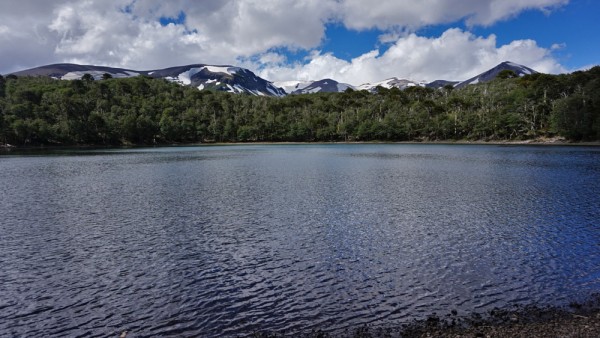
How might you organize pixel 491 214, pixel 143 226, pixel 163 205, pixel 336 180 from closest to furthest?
pixel 143 226
pixel 491 214
pixel 163 205
pixel 336 180

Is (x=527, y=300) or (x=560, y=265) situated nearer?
(x=527, y=300)

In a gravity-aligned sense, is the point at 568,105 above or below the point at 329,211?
above

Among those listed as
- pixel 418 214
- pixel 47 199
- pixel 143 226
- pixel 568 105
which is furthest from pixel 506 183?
pixel 568 105

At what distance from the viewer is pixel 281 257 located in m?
20.9

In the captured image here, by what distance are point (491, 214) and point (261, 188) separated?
2496cm

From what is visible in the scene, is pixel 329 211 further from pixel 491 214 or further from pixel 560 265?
pixel 560 265

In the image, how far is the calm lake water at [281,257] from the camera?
14516mm

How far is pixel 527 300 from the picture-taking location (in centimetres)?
1519

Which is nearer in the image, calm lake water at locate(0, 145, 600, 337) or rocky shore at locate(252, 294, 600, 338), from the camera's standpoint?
rocky shore at locate(252, 294, 600, 338)

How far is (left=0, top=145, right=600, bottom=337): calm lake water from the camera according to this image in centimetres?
1452

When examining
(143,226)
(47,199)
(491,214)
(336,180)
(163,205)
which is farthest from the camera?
(336,180)

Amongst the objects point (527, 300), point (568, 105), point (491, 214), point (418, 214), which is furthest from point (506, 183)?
point (568, 105)

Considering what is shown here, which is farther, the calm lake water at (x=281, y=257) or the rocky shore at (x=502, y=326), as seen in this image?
the calm lake water at (x=281, y=257)

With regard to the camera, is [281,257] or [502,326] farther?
[281,257]
